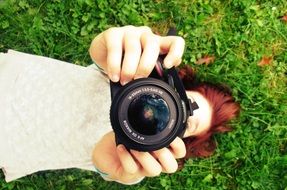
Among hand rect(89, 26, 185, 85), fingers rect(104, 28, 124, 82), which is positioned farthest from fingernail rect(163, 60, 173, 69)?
fingers rect(104, 28, 124, 82)

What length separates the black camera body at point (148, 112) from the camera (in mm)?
1319

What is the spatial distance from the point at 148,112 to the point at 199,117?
51 centimetres

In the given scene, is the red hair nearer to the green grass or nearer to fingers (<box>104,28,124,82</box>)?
the green grass

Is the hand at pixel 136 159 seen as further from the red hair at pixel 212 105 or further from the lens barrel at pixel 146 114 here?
the red hair at pixel 212 105

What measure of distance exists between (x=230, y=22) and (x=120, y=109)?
57.8 inches

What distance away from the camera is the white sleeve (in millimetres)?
1771

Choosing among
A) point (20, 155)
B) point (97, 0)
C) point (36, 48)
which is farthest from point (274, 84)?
point (20, 155)

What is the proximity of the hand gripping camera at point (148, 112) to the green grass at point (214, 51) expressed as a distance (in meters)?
1.17

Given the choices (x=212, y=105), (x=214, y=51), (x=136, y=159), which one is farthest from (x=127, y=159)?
(x=214, y=51)

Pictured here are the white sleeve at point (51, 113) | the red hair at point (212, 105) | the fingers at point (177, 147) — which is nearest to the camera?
the fingers at point (177, 147)

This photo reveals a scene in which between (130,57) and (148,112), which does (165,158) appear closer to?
(148,112)

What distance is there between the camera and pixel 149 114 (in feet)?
4.49

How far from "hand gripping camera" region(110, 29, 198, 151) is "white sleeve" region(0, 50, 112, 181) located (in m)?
0.41

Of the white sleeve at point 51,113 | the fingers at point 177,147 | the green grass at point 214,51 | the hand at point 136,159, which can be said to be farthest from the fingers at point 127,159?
the green grass at point 214,51
